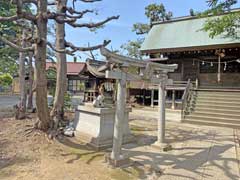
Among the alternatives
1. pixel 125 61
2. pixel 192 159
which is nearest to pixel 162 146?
pixel 192 159

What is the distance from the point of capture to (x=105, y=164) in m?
5.43

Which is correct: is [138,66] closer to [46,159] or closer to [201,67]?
[46,159]

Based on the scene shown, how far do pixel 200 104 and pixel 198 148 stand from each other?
5996 mm

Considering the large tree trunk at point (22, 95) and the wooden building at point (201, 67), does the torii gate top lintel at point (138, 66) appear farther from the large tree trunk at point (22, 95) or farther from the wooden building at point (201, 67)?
the large tree trunk at point (22, 95)

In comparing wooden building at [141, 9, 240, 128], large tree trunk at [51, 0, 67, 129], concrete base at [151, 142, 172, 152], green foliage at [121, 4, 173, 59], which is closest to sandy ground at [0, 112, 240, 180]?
concrete base at [151, 142, 172, 152]

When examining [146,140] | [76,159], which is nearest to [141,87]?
[146,140]

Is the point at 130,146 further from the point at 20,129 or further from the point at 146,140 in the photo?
the point at 20,129

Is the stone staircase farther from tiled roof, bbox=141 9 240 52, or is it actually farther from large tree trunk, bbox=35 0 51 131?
large tree trunk, bbox=35 0 51 131

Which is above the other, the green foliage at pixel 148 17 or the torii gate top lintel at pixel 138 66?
the green foliage at pixel 148 17

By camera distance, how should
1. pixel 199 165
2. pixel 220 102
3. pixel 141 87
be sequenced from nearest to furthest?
1. pixel 199 165
2. pixel 220 102
3. pixel 141 87

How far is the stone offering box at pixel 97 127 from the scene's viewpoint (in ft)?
22.6

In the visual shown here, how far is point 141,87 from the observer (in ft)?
54.4

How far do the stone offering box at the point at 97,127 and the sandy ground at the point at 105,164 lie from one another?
0.96 feet

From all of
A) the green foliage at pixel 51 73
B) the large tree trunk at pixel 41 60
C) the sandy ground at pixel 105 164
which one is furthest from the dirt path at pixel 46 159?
the green foliage at pixel 51 73
